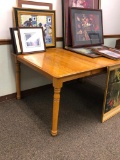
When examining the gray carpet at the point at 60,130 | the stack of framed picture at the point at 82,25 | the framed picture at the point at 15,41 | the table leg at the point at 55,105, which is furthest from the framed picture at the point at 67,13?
the table leg at the point at 55,105

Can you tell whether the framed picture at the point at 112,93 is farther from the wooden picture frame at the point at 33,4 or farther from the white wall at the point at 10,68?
the wooden picture frame at the point at 33,4

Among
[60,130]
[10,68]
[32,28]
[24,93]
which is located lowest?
[60,130]

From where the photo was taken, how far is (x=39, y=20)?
6.59 feet

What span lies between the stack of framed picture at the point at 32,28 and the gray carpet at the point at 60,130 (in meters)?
0.68

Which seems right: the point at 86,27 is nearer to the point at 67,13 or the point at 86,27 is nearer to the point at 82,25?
the point at 82,25

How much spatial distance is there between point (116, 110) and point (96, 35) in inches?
43.4

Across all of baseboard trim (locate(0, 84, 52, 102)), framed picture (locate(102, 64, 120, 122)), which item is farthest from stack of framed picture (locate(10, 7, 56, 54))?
framed picture (locate(102, 64, 120, 122))

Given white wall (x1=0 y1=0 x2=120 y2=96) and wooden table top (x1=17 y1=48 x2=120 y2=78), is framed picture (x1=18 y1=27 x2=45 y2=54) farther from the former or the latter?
white wall (x1=0 y1=0 x2=120 y2=96)

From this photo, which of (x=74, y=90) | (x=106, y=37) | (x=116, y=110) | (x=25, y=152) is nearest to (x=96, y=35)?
(x=106, y=37)

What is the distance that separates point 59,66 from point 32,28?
685 millimetres

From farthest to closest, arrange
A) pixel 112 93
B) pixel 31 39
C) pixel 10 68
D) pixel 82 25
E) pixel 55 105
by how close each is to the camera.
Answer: pixel 82 25 < pixel 10 68 < pixel 31 39 < pixel 112 93 < pixel 55 105

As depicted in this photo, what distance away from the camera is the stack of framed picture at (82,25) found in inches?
83.4

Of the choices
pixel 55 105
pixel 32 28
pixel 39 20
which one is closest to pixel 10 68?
pixel 32 28

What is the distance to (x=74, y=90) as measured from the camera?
8.31ft
